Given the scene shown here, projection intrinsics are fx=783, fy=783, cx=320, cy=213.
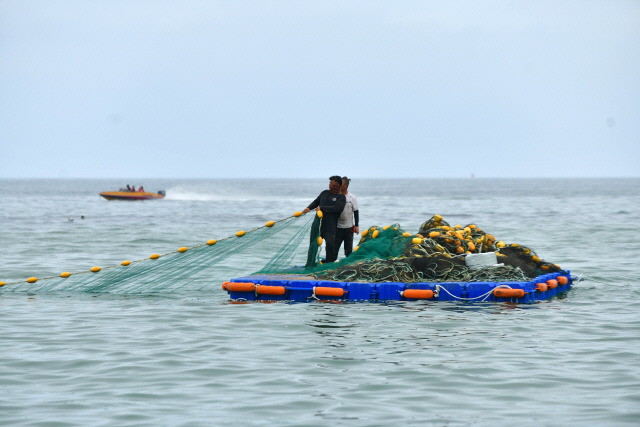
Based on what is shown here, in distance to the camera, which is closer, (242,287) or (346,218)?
(242,287)

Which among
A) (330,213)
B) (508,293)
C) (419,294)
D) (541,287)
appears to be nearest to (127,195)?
(330,213)

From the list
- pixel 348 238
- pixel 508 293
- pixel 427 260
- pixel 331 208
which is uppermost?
pixel 331 208

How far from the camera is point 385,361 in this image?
9156 millimetres

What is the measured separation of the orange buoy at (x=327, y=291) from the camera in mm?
13086

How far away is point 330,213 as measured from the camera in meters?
14.5

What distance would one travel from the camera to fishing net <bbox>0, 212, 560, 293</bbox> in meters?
13.6

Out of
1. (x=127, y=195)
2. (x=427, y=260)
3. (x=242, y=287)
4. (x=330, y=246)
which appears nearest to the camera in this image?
(x=242, y=287)

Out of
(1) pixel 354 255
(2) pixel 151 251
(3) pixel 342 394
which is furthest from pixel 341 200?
(2) pixel 151 251

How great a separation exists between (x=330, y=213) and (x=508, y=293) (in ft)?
11.8

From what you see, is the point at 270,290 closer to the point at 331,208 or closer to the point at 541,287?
the point at 331,208

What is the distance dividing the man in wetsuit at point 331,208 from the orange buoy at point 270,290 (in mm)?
1594

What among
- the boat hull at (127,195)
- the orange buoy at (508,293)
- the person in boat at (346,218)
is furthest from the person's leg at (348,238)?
the boat hull at (127,195)

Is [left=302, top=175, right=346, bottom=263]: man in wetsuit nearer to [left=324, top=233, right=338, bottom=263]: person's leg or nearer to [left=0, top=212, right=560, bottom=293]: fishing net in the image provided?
[left=324, top=233, right=338, bottom=263]: person's leg

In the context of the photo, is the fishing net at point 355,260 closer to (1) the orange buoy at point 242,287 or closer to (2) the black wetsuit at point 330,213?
(2) the black wetsuit at point 330,213
